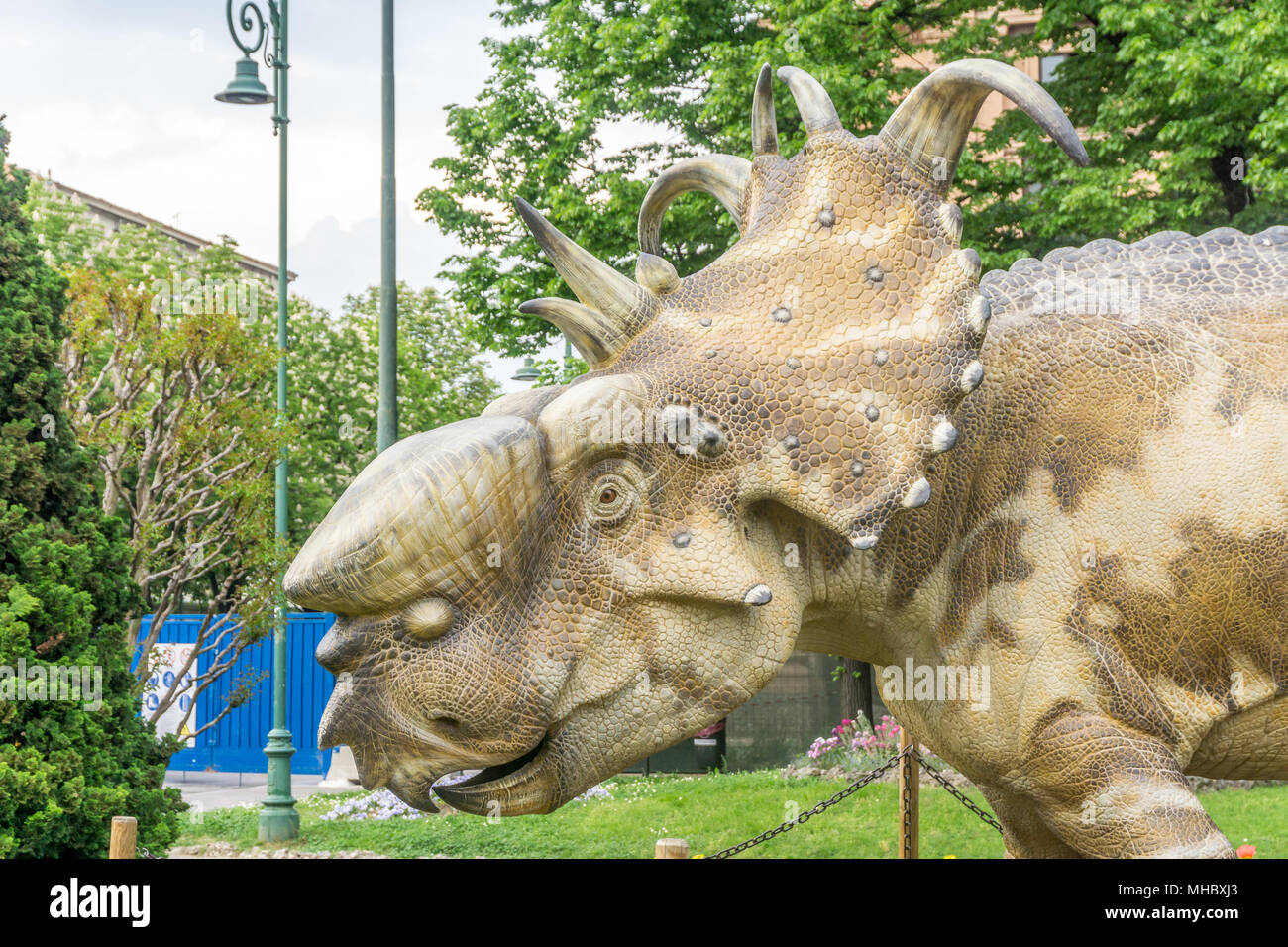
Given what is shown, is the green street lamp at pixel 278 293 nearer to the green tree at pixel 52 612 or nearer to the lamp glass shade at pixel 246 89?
the lamp glass shade at pixel 246 89

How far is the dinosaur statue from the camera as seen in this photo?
273 cm

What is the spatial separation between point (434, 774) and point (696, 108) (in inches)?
598

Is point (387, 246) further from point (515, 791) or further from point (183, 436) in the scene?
point (515, 791)

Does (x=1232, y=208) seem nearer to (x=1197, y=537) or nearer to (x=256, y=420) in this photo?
(x=256, y=420)

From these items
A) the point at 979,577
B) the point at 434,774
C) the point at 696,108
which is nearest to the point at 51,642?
the point at 434,774

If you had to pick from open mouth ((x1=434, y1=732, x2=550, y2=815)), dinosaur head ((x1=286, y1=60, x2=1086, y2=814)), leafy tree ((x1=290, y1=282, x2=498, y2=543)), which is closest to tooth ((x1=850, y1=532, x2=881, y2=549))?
dinosaur head ((x1=286, y1=60, x2=1086, y2=814))

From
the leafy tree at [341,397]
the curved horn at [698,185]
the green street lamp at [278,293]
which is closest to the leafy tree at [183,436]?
the green street lamp at [278,293]

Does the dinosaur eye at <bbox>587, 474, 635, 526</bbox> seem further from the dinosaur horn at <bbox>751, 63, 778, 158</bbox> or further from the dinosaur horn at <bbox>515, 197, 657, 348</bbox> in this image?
the dinosaur horn at <bbox>751, 63, 778, 158</bbox>

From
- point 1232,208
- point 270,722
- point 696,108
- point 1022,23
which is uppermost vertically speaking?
point 1022,23

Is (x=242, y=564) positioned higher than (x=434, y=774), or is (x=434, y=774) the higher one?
(x=242, y=564)

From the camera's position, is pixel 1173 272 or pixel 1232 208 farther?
pixel 1232 208

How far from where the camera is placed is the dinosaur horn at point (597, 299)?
2.93m

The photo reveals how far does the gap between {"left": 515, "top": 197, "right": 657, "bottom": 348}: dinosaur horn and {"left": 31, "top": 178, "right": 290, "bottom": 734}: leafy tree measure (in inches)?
331

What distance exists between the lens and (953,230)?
296 centimetres
